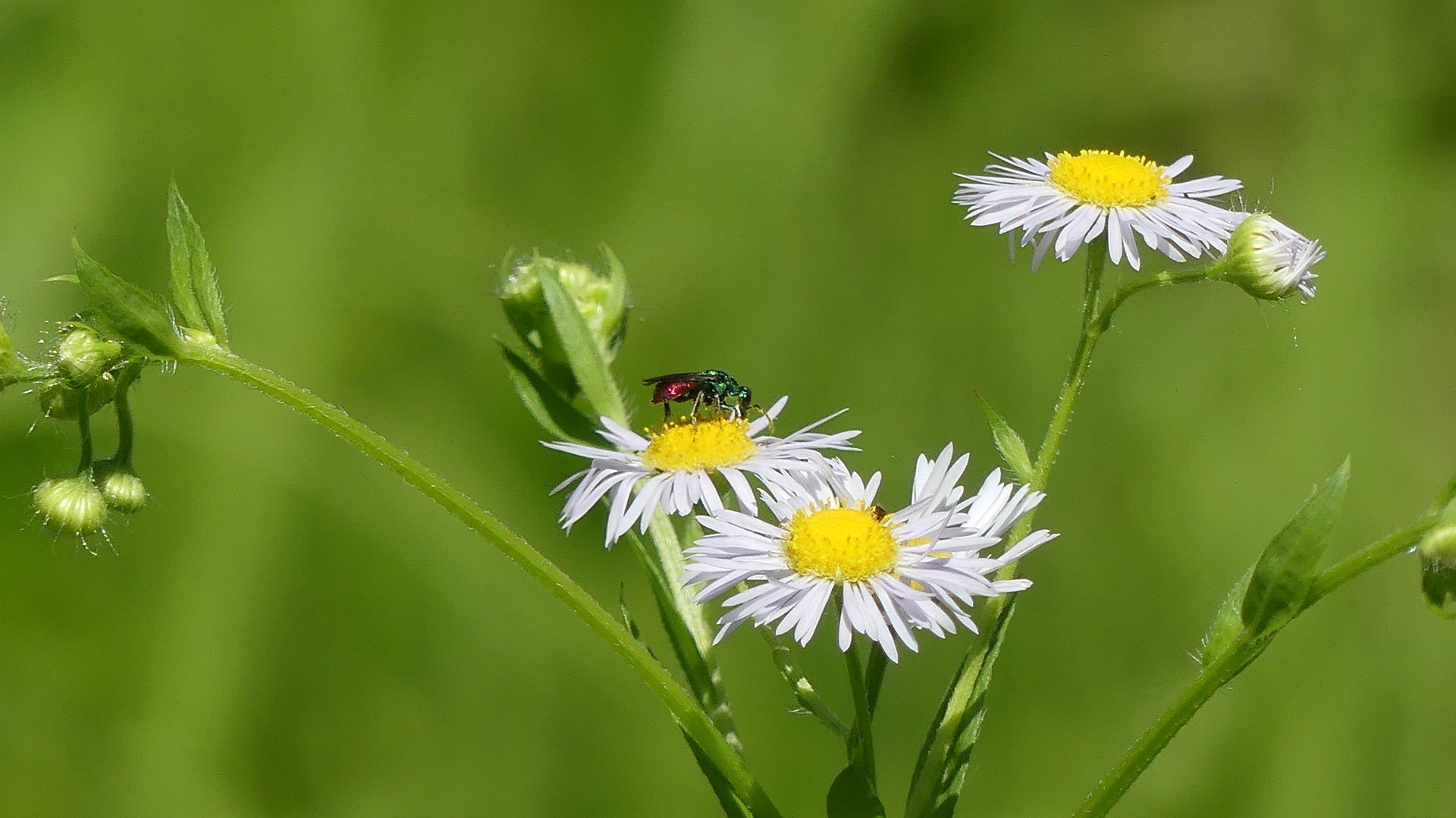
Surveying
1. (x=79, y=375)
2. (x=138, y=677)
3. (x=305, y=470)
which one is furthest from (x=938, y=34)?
(x=79, y=375)

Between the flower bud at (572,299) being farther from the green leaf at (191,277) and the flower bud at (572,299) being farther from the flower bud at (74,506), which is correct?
the flower bud at (74,506)

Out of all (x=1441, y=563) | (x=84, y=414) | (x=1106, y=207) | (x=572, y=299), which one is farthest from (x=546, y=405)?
(x=1441, y=563)

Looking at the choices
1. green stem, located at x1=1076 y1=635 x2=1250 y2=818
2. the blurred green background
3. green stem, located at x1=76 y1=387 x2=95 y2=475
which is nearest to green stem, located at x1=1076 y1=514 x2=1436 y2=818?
green stem, located at x1=1076 y1=635 x2=1250 y2=818

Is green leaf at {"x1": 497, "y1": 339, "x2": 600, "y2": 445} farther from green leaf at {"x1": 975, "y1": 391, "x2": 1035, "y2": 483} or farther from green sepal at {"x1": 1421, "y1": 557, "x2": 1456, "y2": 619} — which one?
green sepal at {"x1": 1421, "y1": 557, "x2": 1456, "y2": 619}

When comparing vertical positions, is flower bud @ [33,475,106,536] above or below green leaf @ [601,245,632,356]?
below

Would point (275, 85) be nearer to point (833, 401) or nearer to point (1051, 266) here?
point (833, 401)

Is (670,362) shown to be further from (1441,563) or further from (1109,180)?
(1441,563)
